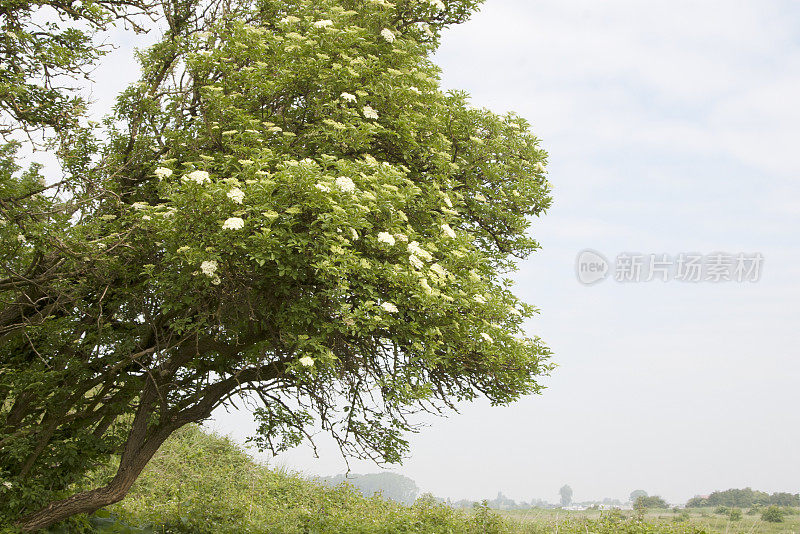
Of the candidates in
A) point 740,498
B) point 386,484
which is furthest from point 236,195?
point 386,484

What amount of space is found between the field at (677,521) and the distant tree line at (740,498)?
11.0ft

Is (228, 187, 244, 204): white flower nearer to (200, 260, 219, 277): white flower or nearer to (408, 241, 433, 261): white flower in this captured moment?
(200, 260, 219, 277): white flower

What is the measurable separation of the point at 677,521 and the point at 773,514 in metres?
3.38

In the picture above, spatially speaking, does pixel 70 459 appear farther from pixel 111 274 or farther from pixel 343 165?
pixel 343 165

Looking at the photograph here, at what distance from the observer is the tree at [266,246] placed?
7.99 m

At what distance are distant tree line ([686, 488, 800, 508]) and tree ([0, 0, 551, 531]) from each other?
45.8ft

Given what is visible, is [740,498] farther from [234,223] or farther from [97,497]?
[234,223]

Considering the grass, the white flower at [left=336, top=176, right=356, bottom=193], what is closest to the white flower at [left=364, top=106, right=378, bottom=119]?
the white flower at [left=336, top=176, right=356, bottom=193]

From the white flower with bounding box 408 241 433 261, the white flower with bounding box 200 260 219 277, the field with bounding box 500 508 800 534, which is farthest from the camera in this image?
the field with bounding box 500 508 800 534

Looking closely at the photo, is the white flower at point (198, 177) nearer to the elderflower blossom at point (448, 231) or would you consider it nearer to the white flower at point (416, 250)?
the white flower at point (416, 250)

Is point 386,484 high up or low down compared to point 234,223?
down

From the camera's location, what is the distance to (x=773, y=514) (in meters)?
15.3

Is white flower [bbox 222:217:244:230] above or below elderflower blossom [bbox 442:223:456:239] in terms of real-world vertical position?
below

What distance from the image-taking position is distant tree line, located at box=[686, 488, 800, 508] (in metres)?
18.9
